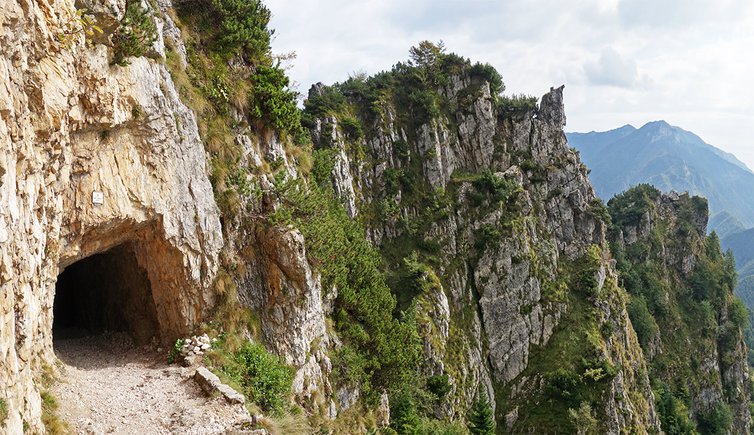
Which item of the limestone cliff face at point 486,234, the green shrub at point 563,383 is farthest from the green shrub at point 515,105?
the green shrub at point 563,383

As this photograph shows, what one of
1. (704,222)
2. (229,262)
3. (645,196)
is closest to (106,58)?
(229,262)

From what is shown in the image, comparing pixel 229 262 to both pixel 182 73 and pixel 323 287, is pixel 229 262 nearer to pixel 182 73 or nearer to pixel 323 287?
pixel 323 287

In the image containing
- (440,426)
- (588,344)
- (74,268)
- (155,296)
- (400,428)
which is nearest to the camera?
(155,296)

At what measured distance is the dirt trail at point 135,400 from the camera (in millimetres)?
11930

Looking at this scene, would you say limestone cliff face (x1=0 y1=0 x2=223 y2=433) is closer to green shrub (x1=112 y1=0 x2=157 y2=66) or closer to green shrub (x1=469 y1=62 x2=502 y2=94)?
green shrub (x1=112 y1=0 x2=157 y2=66)

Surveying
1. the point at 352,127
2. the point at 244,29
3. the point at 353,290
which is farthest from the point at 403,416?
the point at 352,127

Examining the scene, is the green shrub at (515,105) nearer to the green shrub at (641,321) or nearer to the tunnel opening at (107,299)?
Answer: the green shrub at (641,321)

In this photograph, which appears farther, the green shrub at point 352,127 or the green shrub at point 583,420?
the green shrub at point 352,127

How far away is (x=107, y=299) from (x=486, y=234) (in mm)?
36719

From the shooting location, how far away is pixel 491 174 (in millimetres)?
49312

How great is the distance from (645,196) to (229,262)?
262 feet

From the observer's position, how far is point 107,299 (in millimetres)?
19922

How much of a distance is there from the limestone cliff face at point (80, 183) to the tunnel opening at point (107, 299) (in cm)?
99

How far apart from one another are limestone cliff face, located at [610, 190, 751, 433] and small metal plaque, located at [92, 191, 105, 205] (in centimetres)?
7044
